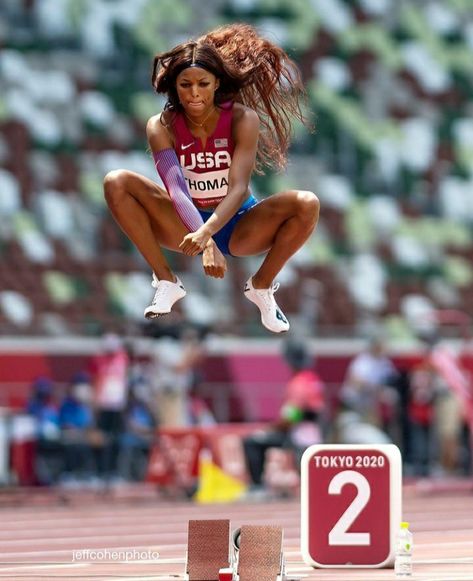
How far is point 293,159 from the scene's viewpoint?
2517cm

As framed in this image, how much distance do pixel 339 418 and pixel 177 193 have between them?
9594mm

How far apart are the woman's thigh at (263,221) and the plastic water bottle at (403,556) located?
5.02ft

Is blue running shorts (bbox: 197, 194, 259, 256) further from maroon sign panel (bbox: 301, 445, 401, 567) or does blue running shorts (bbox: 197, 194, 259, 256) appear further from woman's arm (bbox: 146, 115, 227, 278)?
maroon sign panel (bbox: 301, 445, 401, 567)

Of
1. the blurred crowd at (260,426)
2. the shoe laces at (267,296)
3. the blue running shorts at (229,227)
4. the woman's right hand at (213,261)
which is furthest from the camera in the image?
the blurred crowd at (260,426)

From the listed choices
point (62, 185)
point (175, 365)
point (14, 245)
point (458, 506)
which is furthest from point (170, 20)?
point (458, 506)

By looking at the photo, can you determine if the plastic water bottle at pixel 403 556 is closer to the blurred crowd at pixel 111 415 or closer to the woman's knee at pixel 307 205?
the woman's knee at pixel 307 205

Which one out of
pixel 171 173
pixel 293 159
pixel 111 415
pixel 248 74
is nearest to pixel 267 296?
pixel 171 173

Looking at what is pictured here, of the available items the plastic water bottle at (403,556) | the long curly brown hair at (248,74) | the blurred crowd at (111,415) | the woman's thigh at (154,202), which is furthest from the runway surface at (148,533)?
the long curly brown hair at (248,74)

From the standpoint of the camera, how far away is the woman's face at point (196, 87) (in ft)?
23.5

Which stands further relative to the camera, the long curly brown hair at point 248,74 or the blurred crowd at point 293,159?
the blurred crowd at point 293,159

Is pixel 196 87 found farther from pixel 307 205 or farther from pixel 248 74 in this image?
pixel 307 205

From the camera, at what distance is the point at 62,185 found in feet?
70.9

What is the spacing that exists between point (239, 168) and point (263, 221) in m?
0.39

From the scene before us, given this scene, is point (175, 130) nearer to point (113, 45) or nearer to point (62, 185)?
point (62, 185)
